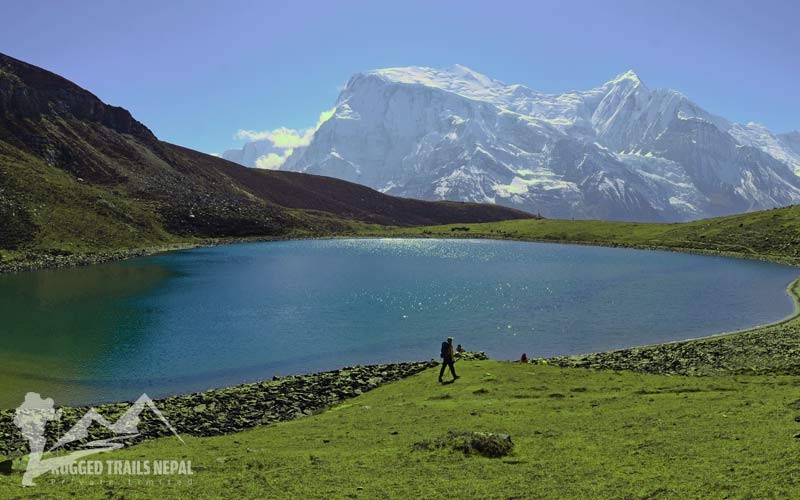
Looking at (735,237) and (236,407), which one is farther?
(735,237)

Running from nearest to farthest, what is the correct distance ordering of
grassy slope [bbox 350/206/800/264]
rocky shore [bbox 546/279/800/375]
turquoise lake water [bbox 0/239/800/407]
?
rocky shore [bbox 546/279/800/375], turquoise lake water [bbox 0/239/800/407], grassy slope [bbox 350/206/800/264]

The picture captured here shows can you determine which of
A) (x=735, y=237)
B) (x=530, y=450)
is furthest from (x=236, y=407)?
(x=735, y=237)

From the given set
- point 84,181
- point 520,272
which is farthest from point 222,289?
point 84,181

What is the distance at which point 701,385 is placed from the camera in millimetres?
29078

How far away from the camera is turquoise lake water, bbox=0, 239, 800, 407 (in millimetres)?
44594

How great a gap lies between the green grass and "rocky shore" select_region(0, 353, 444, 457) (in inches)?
97.5

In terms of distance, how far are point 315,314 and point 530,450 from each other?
5103 centimetres

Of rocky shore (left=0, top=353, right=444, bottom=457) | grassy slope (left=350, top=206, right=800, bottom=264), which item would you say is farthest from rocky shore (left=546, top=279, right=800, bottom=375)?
grassy slope (left=350, top=206, right=800, bottom=264)

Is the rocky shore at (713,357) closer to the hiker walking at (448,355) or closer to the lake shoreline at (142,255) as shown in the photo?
the hiker walking at (448,355)

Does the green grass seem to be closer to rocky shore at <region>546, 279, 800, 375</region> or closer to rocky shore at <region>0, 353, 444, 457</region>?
rocky shore at <region>0, 353, 444, 457</region>

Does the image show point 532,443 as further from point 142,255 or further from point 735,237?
point 735,237

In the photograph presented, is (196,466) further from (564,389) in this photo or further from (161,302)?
(161,302)

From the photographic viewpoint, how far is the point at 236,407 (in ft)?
104

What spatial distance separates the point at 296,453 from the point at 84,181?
613 ft
